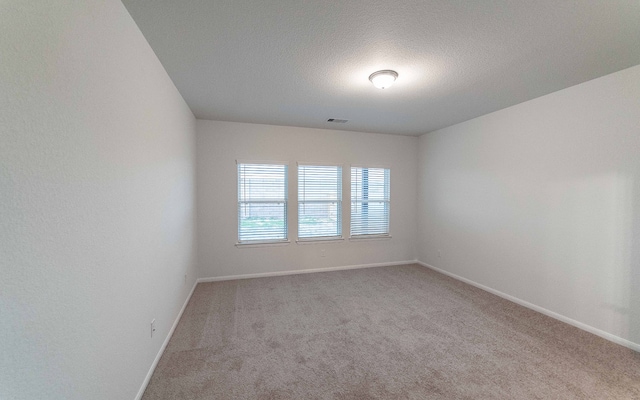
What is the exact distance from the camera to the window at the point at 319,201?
462 centimetres

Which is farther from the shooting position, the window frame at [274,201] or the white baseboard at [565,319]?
the window frame at [274,201]

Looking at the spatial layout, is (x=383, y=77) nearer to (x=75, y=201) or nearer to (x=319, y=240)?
(x=75, y=201)

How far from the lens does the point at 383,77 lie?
2443 millimetres

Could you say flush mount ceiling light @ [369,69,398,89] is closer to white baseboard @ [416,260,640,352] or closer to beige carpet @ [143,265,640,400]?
beige carpet @ [143,265,640,400]

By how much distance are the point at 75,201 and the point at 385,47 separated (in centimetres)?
226

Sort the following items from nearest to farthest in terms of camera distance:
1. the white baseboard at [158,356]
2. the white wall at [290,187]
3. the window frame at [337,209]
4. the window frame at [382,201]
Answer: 1. the white baseboard at [158,356]
2. the white wall at [290,187]
3. the window frame at [337,209]
4. the window frame at [382,201]

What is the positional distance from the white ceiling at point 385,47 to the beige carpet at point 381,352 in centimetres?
263

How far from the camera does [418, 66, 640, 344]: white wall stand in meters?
2.45

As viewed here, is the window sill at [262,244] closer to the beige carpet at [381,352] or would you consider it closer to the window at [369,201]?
the beige carpet at [381,352]

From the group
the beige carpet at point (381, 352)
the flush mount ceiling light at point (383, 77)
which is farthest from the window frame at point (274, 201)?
the flush mount ceiling light at point (383, 77)

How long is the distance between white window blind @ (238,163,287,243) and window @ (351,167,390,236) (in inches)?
54.1

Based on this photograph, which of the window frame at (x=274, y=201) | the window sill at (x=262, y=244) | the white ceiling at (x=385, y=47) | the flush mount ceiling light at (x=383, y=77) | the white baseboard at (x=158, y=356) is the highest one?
the white ceiling at (x=385, y=47)

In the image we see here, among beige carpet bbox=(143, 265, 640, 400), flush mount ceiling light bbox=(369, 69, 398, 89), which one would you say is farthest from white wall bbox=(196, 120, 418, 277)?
flush mount ceiling light bbox=(369, 69, 398, 89)

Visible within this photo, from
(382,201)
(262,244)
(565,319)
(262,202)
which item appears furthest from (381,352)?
(382,201)
